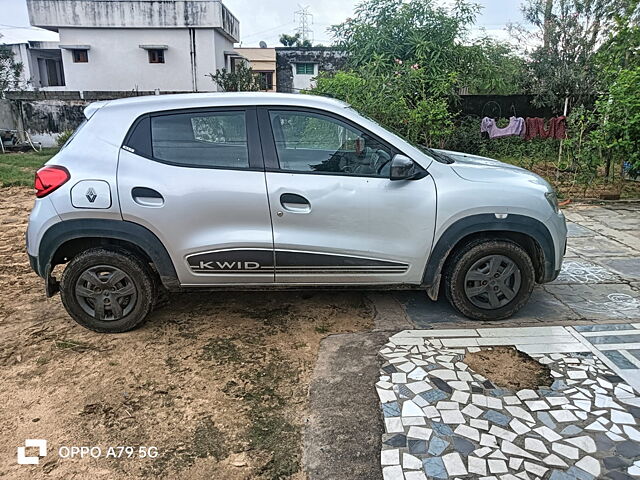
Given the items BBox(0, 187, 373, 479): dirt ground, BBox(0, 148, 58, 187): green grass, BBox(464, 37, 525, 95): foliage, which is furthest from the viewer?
BBox(464, 37, 525, 95): foliage

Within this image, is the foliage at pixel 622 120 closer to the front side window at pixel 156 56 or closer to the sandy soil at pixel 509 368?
the sandy soil at pixel 509 368

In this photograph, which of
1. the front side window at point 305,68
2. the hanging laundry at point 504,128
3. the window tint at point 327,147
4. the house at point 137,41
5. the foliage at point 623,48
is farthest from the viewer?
the front side window at point 305,68

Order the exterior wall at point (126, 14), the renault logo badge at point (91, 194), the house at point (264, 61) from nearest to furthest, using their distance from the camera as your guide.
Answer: the renault logo badge at point (91, 194), the exterior wall at point (126, 14), the house at point (264, 61)

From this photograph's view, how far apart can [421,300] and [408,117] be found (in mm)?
5422

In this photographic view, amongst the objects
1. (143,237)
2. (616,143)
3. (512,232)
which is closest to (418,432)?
(512,232)

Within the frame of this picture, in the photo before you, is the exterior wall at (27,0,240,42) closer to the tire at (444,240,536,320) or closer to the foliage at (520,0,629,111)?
the foliage at (520,0,629,111)

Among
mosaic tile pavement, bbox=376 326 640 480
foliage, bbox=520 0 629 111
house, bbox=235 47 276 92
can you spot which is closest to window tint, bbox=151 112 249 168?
mosaic tile pavement, bbox=376 326 640 480

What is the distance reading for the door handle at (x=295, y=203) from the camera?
347 cm

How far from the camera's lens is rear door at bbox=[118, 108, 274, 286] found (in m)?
3.44

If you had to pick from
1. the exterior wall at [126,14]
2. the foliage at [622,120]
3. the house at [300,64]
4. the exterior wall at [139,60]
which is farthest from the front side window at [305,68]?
the foliage at [622,120]

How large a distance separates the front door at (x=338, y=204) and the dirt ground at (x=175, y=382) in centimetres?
54

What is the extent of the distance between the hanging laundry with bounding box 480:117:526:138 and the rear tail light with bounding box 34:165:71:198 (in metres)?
10.1

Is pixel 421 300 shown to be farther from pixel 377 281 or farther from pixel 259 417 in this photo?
Result: pixel 259 417

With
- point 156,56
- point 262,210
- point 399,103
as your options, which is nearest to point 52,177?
point 262,210
